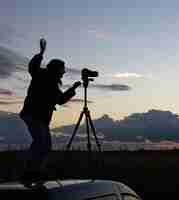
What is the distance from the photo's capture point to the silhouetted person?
8.23 metres

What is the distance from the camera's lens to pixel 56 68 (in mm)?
8531

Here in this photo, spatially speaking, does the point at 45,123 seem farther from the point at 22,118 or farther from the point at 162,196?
the point at 162,196

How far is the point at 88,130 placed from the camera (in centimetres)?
995

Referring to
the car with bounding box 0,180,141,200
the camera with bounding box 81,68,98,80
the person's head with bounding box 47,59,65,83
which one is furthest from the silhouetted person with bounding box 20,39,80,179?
the car with bounding box 0,180,141,200

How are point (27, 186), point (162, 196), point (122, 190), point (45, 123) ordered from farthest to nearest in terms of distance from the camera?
1. point (162, 196)
2. point (45, 123)
3. point (122, 190)
4. point (27, 186)

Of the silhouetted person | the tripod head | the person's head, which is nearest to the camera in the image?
the silhouetted person

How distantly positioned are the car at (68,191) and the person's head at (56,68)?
3.62 metres

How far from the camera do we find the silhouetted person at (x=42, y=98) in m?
8.23

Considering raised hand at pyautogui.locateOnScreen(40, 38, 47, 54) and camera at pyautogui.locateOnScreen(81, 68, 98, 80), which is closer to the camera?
raised hand at pyautogui.locateOnScreen(40, 38, 47, 54)

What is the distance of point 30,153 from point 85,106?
7.26ft

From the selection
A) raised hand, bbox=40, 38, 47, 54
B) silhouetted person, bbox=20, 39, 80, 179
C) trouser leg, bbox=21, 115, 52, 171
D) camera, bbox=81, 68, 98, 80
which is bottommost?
trouser leg, bbox=21, 115, 52, 171

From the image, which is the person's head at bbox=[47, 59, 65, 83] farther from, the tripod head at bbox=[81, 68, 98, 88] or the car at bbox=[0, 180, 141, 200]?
the car at bbox=[0, 180, 141, 200]

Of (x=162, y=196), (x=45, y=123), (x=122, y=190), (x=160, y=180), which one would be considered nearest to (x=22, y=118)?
(x=45, y=123)

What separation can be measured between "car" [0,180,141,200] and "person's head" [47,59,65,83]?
3621 mm
